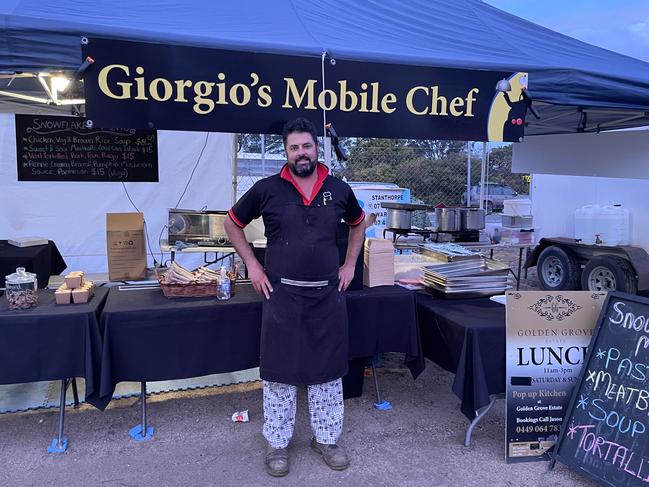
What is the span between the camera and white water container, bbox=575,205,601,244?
6.36 m

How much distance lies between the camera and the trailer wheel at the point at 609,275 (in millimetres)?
5848

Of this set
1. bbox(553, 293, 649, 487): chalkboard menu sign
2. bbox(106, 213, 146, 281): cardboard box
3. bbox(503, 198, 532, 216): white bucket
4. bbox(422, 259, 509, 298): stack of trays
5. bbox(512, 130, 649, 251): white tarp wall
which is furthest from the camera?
bbox(503, 198, 532, 216): white bucket

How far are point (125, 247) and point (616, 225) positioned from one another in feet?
17.4

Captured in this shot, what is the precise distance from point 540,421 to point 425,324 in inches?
34.2

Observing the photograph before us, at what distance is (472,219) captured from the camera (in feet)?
19.0

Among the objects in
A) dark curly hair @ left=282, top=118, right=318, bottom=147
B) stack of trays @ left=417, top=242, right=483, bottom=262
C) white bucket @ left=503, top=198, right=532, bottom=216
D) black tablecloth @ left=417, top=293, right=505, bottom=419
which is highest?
dark curly hair @ left=282, top=118, right=318, bottom=147

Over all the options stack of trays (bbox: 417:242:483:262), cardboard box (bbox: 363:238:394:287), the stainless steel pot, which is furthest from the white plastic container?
cardboard box (bbox: 363:238:394:287)

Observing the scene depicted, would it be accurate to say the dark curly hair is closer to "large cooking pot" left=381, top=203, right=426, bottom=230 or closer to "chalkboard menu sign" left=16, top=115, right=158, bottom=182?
Answer: "chalkboard menu sign" left=16, top=115, right=158, bottom=182

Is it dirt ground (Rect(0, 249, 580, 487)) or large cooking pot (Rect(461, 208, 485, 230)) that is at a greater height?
large cooking pot (Rect(461, 208, 485, 230))

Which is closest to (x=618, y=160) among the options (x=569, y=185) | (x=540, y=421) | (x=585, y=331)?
(x=569, y=185)

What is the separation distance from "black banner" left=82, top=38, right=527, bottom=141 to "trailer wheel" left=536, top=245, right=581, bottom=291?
386 centimetres

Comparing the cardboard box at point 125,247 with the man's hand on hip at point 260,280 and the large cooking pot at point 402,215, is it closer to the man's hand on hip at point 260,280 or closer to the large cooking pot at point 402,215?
the man's hand on hip at point 260,280

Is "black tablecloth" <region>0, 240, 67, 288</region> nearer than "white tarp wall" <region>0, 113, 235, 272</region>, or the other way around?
"black tablecloth" <region>0, 240, 67, 288</region>

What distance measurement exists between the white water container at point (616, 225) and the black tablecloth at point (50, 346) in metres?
5.61
